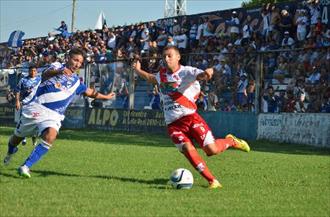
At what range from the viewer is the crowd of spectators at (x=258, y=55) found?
65.6ft

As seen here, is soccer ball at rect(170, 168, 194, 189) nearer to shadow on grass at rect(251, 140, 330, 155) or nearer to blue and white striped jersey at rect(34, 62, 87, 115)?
blue and white striped jersey at rect(34, 62, 87, 115)

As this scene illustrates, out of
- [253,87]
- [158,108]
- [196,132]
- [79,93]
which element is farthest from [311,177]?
[158,108]

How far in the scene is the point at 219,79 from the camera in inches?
883

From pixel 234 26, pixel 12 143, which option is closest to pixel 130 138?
pixel 234 26

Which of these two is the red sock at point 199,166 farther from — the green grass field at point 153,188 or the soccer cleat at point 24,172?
the soccer cleat at point 24,172

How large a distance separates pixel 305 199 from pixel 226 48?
17.4m

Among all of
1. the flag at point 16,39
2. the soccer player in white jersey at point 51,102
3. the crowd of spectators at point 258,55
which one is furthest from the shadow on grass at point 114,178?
the flag at point 16,39

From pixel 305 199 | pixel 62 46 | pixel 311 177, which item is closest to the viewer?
pixel 305 199

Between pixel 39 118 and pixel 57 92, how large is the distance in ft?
1.76

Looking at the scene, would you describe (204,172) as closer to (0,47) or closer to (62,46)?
(62,46)

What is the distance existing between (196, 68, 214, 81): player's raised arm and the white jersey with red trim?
0.27m

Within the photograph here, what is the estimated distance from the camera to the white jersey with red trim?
32.3 feet

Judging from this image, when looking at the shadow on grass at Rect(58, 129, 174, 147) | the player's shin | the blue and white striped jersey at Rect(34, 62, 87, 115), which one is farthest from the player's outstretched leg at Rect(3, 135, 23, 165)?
the shadow on grass at Rect(58, 129, 174, 147)

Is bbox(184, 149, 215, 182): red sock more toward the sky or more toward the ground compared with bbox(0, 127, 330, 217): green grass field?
more toward the sky
